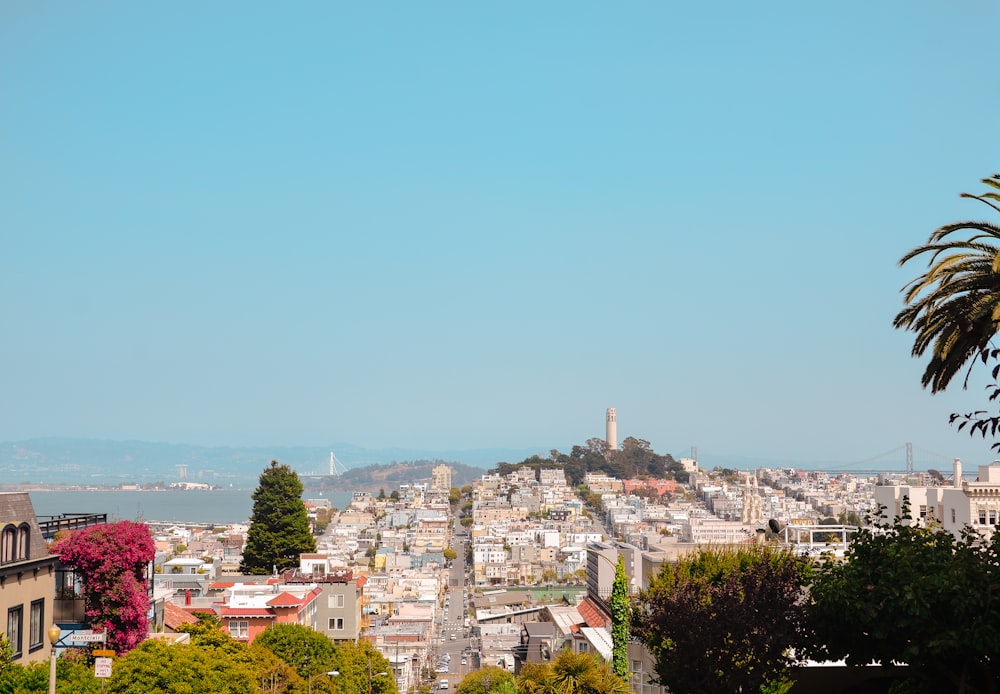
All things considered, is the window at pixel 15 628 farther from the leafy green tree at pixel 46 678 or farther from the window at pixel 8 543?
the window at pixel 8 543

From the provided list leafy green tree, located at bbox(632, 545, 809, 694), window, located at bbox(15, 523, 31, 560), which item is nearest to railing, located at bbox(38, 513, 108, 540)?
window, located at bbox(15, 523, 31, 560)

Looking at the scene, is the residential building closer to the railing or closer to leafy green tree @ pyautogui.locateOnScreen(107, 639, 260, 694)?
leafy green tree @ pyautogui.locateOnScreen(107, 639, 260, 694)

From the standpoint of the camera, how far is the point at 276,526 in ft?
234

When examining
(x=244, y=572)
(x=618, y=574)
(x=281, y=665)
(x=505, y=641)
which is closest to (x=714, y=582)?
(x=618, y=574)

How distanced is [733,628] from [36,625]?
Answer: 16268 mm

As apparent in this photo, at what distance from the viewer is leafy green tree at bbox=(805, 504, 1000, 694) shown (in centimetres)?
1259

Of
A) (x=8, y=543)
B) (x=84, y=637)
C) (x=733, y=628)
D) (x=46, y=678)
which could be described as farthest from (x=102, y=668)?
(x=733, y=628)

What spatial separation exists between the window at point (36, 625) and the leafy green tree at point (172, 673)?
1691 mm

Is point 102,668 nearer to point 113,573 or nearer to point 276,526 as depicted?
point 113,573

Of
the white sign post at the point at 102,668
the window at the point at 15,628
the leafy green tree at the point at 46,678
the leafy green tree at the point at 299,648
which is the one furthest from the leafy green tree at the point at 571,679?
the white sign post at the point at 102,668

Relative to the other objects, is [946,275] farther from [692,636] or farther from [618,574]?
[618,574]

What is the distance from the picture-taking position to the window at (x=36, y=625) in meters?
25.3

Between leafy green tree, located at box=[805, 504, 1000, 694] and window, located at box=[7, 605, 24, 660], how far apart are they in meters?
16.7

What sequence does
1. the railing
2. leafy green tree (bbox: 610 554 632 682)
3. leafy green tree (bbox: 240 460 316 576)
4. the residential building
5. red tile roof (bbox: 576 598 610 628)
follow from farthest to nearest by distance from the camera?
red tile roof (bbox: 576 598 610 628) < leafy green tree (bbox: 240 460 316 576) < leafy green tree (bbox: 610 554 632 682) < the railing < the residential building
